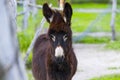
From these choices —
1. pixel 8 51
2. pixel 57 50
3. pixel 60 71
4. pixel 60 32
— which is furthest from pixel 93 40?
pixel 8 51

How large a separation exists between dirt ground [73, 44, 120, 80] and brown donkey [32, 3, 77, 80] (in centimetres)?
422

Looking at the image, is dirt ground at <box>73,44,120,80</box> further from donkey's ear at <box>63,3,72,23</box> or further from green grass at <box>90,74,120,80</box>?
donkey's ear at <box>63,3,72,23</box>

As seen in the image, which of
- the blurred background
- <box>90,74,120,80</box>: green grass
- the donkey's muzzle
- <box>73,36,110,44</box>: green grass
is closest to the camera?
the donkey's muzzle

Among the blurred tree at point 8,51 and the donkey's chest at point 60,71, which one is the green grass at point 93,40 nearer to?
the donkey's chest at point 60,71

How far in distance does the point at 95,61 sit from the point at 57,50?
8.62 m

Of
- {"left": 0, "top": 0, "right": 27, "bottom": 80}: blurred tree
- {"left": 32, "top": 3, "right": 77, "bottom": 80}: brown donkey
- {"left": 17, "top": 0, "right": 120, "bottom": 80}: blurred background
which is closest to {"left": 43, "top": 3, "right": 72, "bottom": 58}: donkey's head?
{"left": 32, "top": 3, "right": 77, "bottom": 80}: brown donkey

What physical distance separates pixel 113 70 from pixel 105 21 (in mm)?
12936

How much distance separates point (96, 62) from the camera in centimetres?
1461

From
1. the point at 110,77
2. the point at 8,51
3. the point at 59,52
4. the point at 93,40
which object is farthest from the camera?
the point at 93,40

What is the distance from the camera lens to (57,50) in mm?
6211

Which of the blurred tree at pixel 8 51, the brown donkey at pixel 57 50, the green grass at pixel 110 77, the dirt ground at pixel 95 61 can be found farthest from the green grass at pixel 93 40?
the blurred tree at pixel 8 51

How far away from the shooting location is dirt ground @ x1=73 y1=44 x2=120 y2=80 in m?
12.4

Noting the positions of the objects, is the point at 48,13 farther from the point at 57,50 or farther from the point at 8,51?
the point at 8,51

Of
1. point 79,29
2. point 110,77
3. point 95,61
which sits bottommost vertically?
point 79,29
